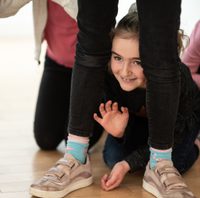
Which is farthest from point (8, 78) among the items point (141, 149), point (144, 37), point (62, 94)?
point (144, 37)

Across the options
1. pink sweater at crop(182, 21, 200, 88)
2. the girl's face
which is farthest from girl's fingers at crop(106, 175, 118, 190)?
pink sweater at crop(182, 21, 200, 88)

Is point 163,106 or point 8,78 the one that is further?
point 8,78

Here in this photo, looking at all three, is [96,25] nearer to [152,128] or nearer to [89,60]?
[89,60]

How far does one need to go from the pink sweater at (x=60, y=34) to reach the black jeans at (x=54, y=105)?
0.04 m

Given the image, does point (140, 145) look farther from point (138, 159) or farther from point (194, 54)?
point (194, 54)

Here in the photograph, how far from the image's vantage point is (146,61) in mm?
1141

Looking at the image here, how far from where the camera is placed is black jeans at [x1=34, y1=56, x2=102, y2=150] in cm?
162

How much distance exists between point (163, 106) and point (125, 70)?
0.15 metres

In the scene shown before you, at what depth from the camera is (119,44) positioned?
1.24m

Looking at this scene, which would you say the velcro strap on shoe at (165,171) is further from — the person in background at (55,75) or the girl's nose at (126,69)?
the person in background at (55,75)

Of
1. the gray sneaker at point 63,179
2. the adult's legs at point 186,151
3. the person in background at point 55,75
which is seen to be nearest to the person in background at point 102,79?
the gray sneaker at point 63,179

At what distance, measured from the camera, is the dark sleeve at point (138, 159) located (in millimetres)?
1318

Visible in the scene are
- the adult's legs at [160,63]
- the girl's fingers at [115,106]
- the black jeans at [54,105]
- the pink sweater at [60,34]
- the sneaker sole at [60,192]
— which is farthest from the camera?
the black jeans at [54,105]

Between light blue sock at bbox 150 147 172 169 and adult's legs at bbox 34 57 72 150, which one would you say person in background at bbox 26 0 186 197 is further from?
adult's legs at bbox 34 57 72 150
